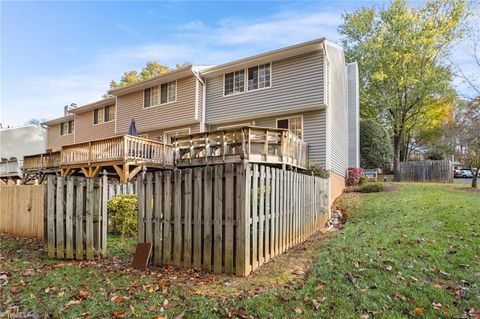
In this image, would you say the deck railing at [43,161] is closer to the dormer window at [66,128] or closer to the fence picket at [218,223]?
the dormer window at [66,128]

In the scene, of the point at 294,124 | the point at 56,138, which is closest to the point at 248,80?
the point at 294,124

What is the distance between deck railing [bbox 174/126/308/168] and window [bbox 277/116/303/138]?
179 centimetres

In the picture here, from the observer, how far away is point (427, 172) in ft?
73.3

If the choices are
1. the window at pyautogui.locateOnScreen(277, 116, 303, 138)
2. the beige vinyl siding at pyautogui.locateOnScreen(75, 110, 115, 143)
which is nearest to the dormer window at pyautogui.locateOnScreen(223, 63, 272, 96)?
the window at pyautogui.locateOnScreen(277, 116, 303, 138)

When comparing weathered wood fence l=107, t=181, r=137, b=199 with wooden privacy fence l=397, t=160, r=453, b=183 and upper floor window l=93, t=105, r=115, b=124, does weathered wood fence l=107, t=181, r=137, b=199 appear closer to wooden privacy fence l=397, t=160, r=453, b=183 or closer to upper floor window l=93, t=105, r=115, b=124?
upper floor window l=93, t=105, r=115, b=124

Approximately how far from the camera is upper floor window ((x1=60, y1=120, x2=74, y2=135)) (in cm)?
2781

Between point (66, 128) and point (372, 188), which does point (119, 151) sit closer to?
point (372, 188)

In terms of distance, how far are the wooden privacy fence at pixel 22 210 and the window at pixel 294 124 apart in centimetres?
1040

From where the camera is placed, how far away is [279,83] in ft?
48.7

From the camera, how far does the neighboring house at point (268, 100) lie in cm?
1402

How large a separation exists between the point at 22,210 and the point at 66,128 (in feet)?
70.8

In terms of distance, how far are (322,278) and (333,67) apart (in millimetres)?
13166

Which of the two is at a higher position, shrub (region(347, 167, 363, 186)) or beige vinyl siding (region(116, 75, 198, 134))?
beige vinyl siding (region(116, 75, 198, 134))

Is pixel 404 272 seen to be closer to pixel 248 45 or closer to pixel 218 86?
pixel 218 86
